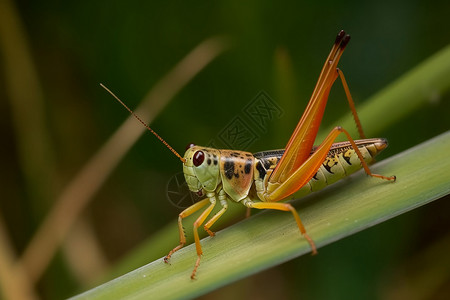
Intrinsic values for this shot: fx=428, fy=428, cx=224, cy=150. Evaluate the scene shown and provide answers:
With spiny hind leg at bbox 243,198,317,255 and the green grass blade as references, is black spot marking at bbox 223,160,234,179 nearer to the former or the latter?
spiny hind leg at bbox 243,198,317,255

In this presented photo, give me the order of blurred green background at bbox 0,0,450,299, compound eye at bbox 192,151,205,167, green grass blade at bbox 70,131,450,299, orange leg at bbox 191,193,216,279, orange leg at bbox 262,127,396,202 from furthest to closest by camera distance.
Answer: blurred green background at bbox 0,0,450,299 < compound eye at bbox 192,151,205,167 < orange leg at bbox 262,127,396,202 < orange leg at bbox 191,193,216,279 < green grass blade at bbox 70,131,450,299

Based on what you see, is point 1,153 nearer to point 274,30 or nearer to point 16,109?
point 16,109

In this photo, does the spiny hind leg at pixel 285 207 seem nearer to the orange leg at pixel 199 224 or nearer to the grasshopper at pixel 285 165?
the grasshopper at pixel 285 165

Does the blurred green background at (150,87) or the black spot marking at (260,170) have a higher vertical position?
the blurred green background at (150,87)

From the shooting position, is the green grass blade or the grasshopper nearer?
the green grass blade

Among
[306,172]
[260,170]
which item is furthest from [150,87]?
[306,172]

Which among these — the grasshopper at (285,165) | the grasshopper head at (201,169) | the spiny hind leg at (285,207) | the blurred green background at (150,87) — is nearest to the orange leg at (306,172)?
the grasshopper at (285,165)

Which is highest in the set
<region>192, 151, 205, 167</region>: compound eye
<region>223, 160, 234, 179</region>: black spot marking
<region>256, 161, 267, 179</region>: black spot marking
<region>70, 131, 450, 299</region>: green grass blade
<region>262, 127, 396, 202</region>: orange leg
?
<region>192, 151, 205, 167</region>: compound eye

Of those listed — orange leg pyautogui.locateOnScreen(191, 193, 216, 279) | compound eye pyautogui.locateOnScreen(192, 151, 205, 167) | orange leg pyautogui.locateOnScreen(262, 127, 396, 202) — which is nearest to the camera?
orange leg pyautogui.locateOnScreen(191, 193, 216, 279)

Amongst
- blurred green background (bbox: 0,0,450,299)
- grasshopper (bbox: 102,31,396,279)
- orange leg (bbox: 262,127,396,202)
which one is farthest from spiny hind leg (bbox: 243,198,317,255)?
blurred green background (bbox: 0,0,450,299)
